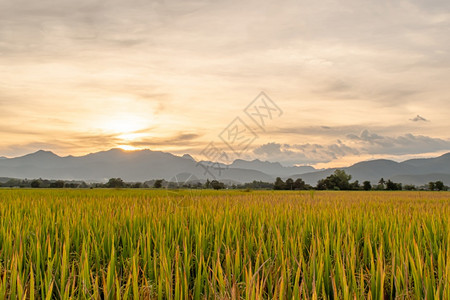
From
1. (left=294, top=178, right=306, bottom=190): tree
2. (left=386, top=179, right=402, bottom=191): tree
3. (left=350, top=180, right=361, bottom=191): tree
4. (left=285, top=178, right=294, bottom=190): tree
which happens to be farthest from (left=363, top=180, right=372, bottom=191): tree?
(left=285, top=178, right=294, bottom=190): tree

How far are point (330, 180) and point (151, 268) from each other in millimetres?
55190

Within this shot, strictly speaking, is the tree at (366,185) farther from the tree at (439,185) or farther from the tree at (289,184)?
the tree at (289,184)

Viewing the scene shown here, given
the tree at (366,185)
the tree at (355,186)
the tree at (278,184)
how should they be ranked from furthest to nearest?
the tree at (355,186) → the tree at (366,185) → the tree at (278,184)

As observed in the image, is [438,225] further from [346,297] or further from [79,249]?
[79,249]

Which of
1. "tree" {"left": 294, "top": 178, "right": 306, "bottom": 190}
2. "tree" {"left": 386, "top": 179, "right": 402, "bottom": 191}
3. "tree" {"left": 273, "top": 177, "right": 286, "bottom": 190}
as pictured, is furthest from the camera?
"tree" {"left": 386, "top": 179, "right": 402, "bottom": 191}

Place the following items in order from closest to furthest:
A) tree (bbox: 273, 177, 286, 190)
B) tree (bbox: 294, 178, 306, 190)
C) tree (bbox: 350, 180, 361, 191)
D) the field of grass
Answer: the field of grass, tree (bbox: 294, 178, 306, 190), tree (bbox: 273, 177, 286, 190), tree (bbox: 350, 180, 361, 191)

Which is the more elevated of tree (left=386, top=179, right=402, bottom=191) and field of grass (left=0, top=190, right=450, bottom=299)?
field of grass (left=0, top=190, right=450, bottom=299)

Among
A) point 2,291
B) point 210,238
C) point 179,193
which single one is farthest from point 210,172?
point 179,193

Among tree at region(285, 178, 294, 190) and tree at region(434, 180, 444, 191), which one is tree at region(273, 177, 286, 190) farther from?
tree at region(434, 180, 444, 191)

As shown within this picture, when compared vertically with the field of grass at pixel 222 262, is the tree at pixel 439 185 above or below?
below

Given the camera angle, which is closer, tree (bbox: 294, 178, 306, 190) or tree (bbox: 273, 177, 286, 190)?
tree (bbox: 294, 178, 306, 190)

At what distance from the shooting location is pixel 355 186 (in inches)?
2094

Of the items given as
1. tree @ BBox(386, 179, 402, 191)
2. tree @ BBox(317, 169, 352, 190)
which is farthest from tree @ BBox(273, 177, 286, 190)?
tree @ BBox(386, 179, 402, 191)

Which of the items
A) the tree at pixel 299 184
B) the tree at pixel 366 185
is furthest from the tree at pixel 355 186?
the tree at pixel 299 184
